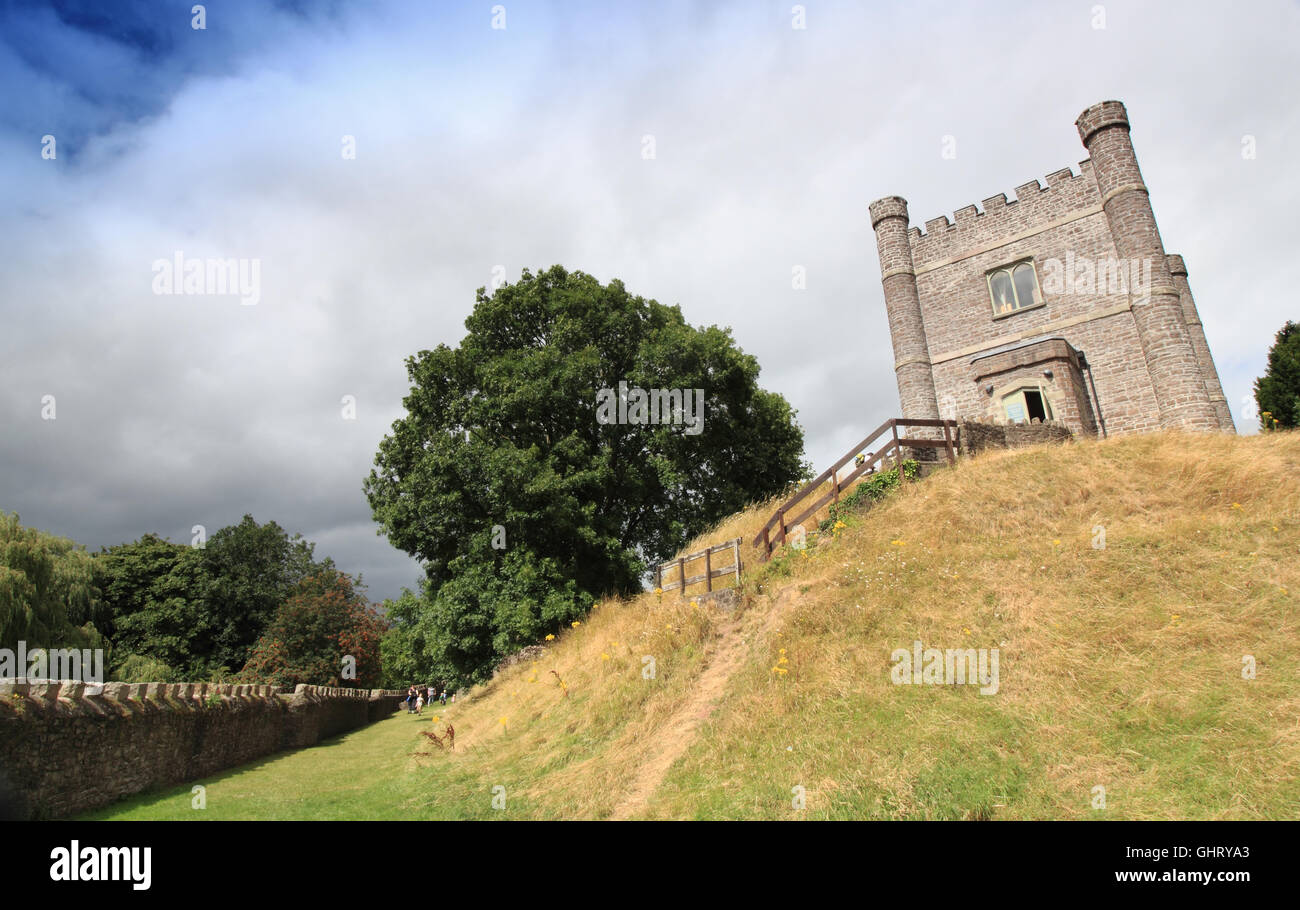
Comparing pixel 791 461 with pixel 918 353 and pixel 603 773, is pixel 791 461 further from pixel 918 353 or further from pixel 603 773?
pixel 603 773

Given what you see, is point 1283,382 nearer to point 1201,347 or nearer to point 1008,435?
point 1201,347

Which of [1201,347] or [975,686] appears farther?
[1201,347]

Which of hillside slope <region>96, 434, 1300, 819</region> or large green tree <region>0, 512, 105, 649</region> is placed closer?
hillside slope <region>96, 434, 1300, 819</region>

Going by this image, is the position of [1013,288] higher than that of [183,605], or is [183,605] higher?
[1013,288]

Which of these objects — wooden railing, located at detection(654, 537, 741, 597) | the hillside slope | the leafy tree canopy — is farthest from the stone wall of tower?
the leafy tree canopy

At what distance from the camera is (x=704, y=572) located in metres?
→ 17.6

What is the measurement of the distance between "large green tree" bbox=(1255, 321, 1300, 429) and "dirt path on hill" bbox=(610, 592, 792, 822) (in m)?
26.5

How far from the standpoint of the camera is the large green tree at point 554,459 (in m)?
21.7

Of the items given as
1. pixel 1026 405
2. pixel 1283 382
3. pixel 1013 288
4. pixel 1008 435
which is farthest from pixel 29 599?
pixel 1283 382

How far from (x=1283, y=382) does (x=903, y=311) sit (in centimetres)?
1699

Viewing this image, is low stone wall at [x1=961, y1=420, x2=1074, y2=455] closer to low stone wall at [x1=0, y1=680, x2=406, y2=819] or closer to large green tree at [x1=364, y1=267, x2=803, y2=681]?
large green tree at [x1=364, y1=267, x2=803, y2=681]

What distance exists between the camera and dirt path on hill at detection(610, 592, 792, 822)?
977cm

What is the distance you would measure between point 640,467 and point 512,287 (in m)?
9.13
